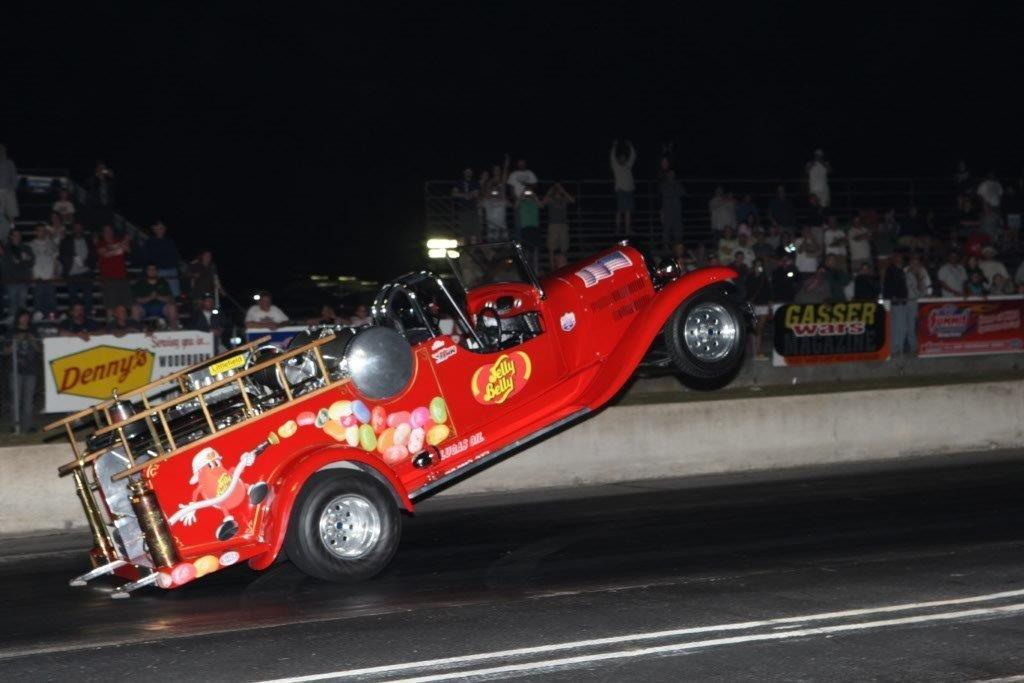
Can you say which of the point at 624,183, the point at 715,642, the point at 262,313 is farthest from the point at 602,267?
the point at 624,183

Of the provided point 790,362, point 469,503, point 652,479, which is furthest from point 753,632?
point 790,362

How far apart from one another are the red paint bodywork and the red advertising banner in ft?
25.4

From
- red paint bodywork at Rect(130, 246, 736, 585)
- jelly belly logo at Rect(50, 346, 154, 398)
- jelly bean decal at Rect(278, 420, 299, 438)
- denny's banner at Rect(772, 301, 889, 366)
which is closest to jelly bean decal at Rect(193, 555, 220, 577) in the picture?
red paint bodywork at Rect(130, 246, 736, 585)

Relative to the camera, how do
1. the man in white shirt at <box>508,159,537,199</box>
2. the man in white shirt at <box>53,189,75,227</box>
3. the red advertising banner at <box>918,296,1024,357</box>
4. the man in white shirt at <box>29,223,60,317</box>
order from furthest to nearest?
the man in white shirt at <box>508,159,537,199</box>, the man in white shirt at <box>53,189,75,227</box>, the red advertising banner at <box>918,296,1024,357</box>, the man in white shirt at <box>29,223,60,317</box>

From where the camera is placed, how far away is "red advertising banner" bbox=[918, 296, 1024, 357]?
712 inches

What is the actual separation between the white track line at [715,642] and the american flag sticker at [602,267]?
459cm

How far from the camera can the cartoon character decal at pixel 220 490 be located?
28.4 feet

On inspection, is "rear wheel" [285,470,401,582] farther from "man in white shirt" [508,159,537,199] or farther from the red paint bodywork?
"man in white shirt" [508,159,537,199]

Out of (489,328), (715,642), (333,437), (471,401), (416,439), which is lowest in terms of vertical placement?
(715,642)

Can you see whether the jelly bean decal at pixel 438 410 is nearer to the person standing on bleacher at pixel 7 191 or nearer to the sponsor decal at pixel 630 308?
the sponsor decal at pixel 630 308

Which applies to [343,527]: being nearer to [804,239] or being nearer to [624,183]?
[804,239]

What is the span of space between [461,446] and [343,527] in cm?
132

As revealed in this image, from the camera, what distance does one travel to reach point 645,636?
Answer: 7145 mm

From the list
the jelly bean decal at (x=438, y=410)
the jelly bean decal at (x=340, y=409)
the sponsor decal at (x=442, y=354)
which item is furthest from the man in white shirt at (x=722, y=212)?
the jelly bean decal at (x=340, y=409)
